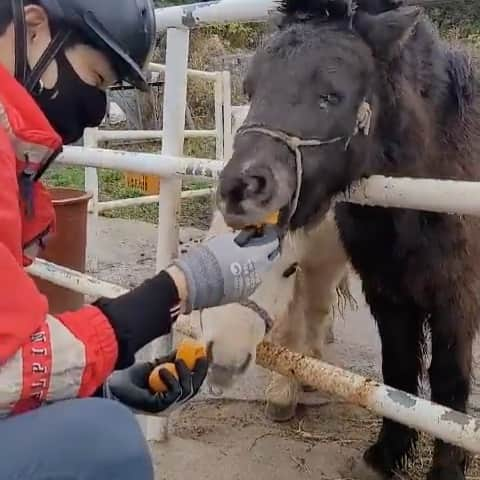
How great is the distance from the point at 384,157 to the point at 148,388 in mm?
906

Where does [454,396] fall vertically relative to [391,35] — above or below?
below

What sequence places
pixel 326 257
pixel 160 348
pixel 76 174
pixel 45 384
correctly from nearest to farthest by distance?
pixel 45 384 → pixel 160 348 → pixel 326 257 → pixel 76 174

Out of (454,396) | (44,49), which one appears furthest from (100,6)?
(454,396)

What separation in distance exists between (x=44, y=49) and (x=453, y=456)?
170cm

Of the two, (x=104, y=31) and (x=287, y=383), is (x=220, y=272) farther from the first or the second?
(x=287, y=383)

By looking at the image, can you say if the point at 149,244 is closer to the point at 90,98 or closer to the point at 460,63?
the point at 460,63

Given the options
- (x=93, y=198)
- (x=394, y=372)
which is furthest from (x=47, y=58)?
(x=93, y=198)

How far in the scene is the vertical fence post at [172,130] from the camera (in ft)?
8.50

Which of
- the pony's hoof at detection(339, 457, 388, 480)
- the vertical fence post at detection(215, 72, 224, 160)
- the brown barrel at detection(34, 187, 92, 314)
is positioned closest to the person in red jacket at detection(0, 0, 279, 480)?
the pony's hoof at detection(339, 457, 388, 480)

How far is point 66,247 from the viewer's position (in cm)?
351

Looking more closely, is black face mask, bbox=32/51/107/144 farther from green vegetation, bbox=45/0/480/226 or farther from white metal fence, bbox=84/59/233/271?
green vegetation, bbox=45/0/480/226

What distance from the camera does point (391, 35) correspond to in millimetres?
2070

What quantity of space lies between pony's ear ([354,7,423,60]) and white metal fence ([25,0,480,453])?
0.27 meters

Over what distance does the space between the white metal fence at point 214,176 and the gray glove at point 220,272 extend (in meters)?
0.39
